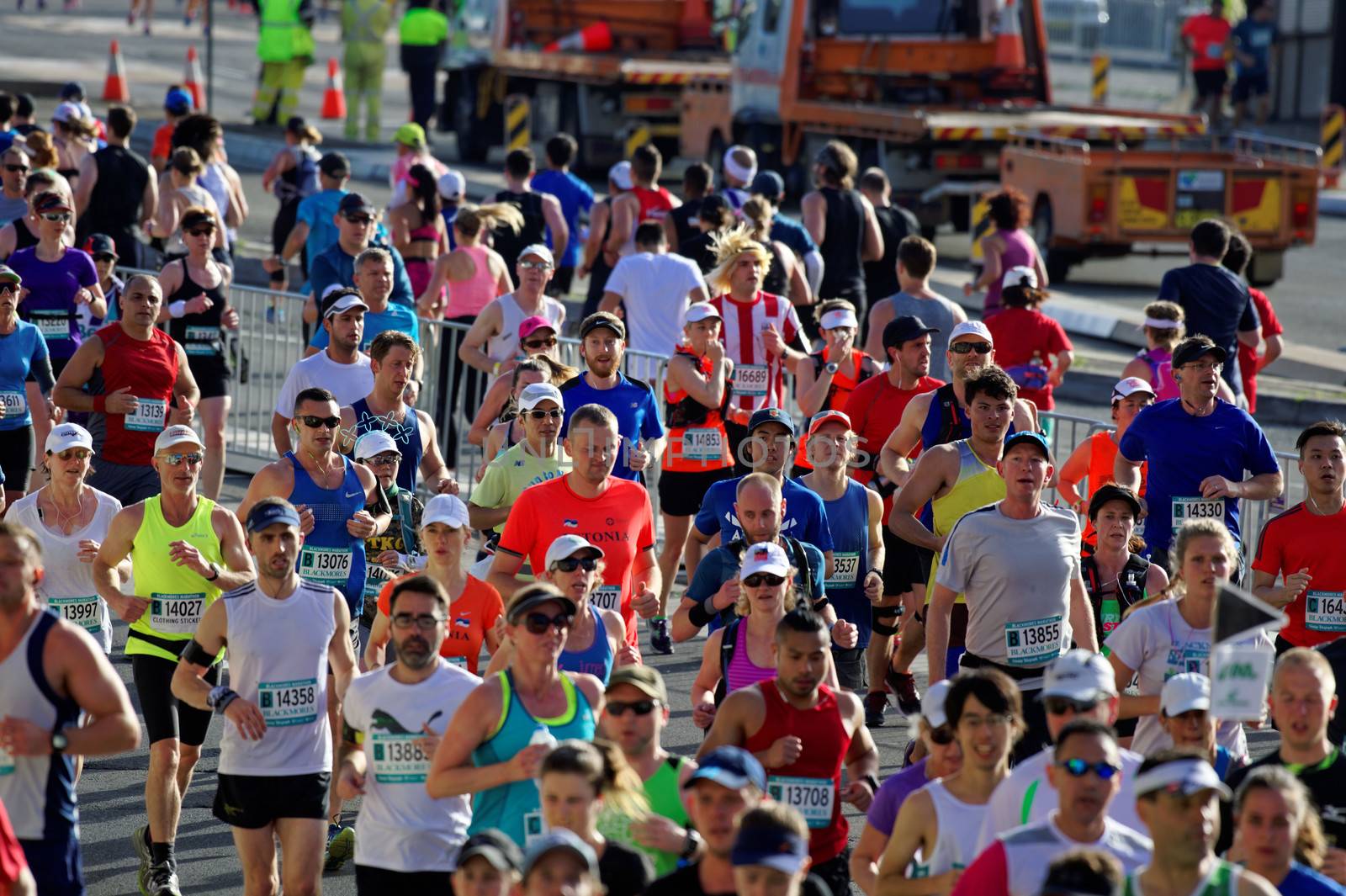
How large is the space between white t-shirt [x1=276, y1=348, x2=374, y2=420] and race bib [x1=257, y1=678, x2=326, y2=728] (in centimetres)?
310

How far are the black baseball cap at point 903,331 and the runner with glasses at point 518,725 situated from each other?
13.6 feet

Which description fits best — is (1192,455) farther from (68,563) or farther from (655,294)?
(68,563)

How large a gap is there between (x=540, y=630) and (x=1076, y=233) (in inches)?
594

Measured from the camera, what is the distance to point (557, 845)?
5.29m

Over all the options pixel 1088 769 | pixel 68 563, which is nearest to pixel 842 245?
pixel 68 563

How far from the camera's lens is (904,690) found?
10.5m

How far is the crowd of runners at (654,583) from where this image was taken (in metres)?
6.09

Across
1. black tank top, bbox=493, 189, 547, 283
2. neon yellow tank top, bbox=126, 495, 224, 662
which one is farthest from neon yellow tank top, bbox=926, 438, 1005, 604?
black tank top, bbox=493, 189, 547, 283

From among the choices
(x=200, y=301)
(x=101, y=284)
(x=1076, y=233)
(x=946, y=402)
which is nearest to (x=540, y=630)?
(x=946, y=402)

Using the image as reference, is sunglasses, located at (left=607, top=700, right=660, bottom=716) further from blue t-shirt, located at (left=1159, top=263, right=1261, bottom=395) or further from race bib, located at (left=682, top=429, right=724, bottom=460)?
blue t-shirt, located at (left=1159, top=263, right=1261, bottom=395)

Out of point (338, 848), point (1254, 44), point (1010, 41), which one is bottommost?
point (338, 848)

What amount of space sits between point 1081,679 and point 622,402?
4.23 meters

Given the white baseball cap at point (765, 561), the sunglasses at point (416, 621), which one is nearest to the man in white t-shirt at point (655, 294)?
the white baseball cap at point (765, 561)

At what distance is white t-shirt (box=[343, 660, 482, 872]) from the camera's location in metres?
6.75
